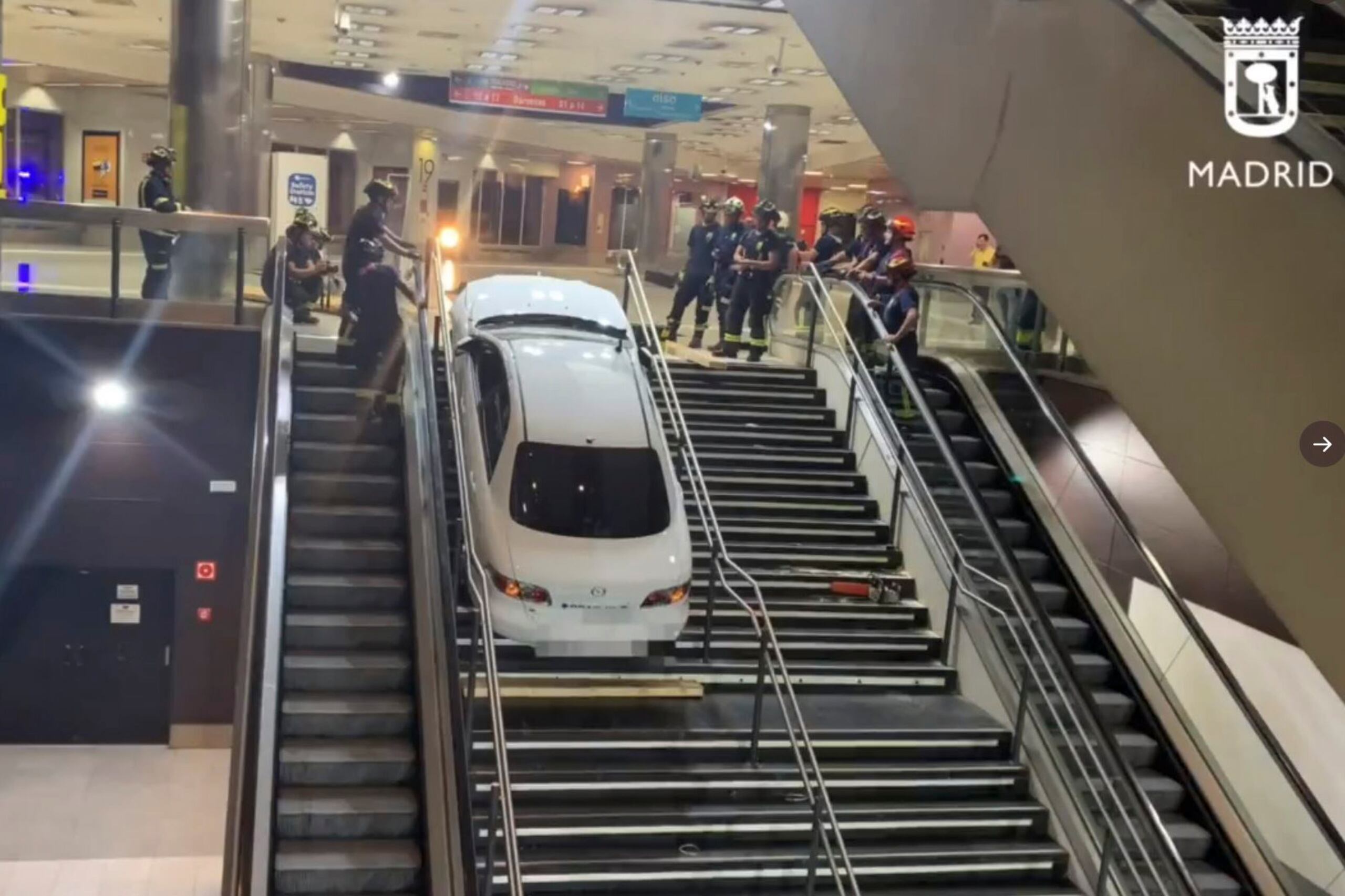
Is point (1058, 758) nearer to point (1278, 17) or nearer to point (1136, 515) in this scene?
point (1136, 515)

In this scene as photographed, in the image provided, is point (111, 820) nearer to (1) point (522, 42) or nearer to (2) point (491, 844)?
(2) point (491, 844)

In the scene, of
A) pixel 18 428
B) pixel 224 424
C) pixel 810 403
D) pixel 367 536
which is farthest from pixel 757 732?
pixel 18 428

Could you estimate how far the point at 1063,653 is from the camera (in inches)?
317

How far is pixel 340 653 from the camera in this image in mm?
8227

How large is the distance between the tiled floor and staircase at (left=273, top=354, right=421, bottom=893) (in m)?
3.05

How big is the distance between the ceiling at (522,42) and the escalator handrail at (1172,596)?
560 centimetres

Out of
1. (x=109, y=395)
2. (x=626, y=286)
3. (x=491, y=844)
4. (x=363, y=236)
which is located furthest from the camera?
(x=626, y=286)

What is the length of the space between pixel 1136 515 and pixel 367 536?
5.84 meters

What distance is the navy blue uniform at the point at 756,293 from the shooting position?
41.7 feet

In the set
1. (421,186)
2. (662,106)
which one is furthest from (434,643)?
(421,186)

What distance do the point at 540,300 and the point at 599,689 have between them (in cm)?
337

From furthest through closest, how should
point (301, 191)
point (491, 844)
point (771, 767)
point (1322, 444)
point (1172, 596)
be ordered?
point (301, 191) → point (1172, 596) → point (771, 767) → point (491, 844) → point (1322, 444)

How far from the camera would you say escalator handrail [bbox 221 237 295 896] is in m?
6.43

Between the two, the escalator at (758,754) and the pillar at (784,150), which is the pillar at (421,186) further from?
the escalator at (758,754)
